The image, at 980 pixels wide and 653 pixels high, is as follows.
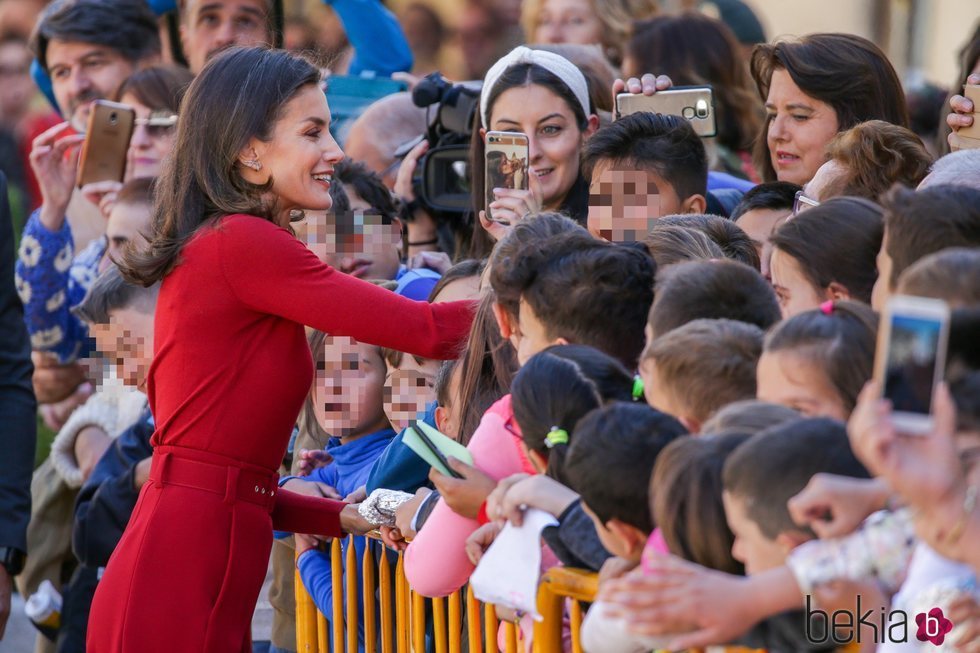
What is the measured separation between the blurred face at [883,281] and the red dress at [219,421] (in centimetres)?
109

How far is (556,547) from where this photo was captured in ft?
8.66

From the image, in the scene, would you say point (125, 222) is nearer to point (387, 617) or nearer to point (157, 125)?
point (157, 125)

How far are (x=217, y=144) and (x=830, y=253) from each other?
1.32 meters

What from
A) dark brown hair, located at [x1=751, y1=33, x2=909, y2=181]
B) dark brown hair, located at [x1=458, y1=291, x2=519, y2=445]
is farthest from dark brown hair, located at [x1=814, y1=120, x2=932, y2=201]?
dark brown hair, located at [x1=458, y1=291, x2=519, y2=445]

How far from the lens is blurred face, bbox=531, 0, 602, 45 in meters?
6.86

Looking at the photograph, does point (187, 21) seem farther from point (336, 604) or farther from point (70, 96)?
point (336, 604)

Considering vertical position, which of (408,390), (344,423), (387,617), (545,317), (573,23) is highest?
(573,23)

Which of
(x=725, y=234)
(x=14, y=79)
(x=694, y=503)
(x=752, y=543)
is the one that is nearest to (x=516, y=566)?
(x=694, y=503)

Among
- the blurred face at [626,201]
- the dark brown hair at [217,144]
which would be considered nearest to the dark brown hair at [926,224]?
the blurred face at [626,201]

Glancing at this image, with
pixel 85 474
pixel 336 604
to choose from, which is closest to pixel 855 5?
pixel 85 474

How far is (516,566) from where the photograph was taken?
2.70 meters

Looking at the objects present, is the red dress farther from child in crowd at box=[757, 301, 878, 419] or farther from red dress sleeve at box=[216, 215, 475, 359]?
child in crowd at box=[757, 301, 878, 419]

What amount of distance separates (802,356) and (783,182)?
187 centimetres

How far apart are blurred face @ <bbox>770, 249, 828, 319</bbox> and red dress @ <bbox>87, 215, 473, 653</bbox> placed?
2.69ft
